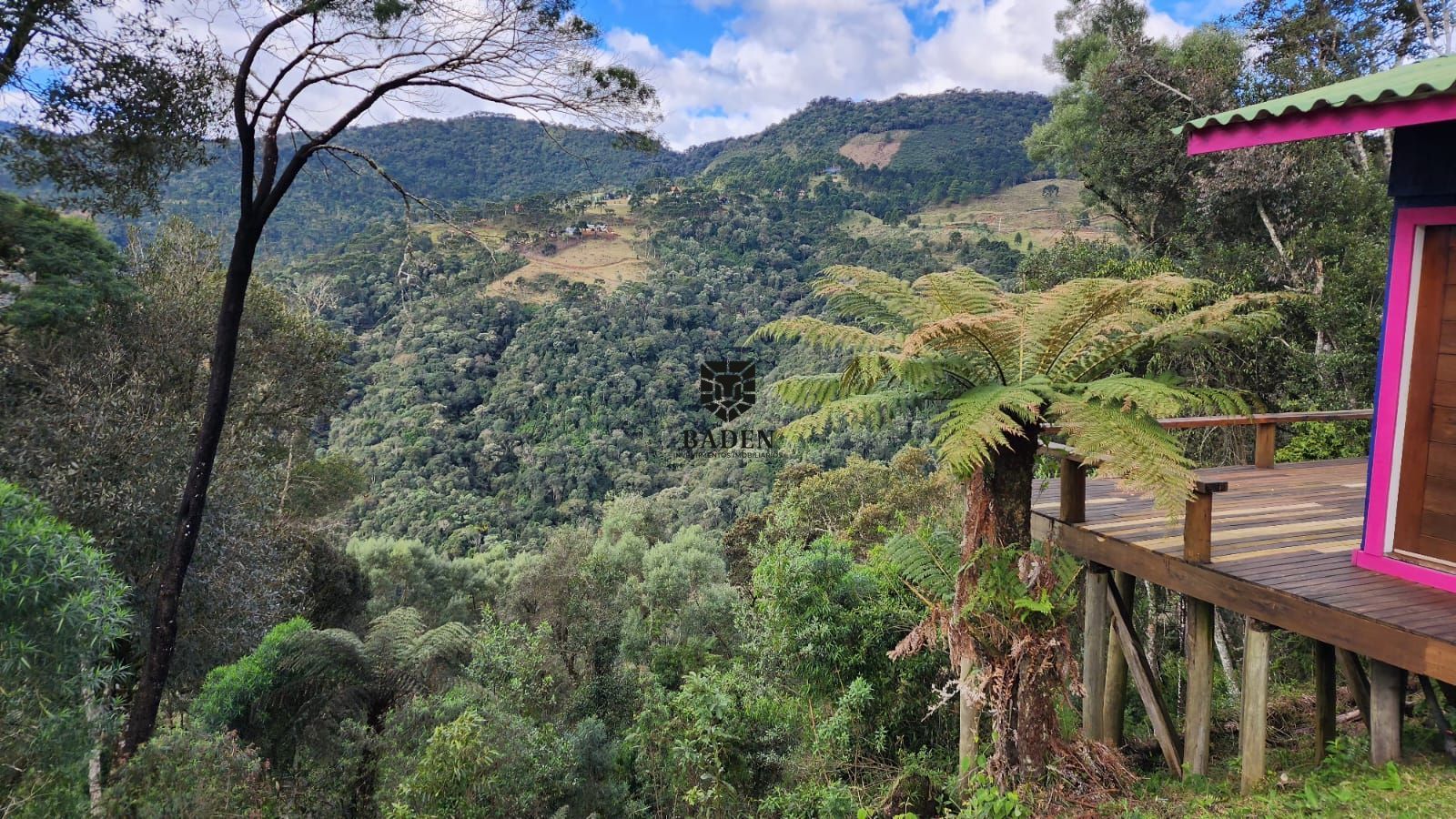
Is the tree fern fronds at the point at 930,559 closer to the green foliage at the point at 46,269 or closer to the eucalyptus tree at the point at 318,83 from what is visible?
the eucalyptus tree at the point at 318,83

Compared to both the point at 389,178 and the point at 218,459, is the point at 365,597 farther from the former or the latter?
the point at 389,178

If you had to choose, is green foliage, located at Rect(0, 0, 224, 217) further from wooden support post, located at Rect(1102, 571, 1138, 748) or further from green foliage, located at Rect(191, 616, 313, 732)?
wooden support post, located at Rect(1102, 571, 1138, 748)

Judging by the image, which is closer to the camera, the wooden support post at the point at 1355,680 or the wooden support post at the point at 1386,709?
the wooden support post at the point at 1386,709

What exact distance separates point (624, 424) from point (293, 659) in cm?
1938

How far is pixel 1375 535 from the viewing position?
3.24m

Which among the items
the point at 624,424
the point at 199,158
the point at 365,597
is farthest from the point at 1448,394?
the point at 624,424

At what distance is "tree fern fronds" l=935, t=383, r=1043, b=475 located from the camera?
2533 millimetres

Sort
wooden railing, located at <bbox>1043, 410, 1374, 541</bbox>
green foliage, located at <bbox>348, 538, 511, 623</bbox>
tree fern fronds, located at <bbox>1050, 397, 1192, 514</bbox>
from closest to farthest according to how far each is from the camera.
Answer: tree fern fronds, located at <bbox>1050, 397, 1192, 514</bbox> → wooden railing, located at <bbox>1043, 410, 1374, 541</bbox> → green foliage, located at <bbox>348, 538, 511, 623</bbox>

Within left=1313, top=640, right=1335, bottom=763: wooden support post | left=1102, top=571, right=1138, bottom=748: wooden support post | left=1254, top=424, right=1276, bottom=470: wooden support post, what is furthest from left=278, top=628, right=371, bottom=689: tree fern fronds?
left=1254, top=424, right=1276, bottom=470: wooden support post

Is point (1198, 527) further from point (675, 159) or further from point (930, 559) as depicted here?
point (675, 159)

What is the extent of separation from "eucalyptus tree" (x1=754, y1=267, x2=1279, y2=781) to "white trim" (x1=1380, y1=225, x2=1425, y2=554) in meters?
0.49

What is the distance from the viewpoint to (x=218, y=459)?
7766 millimetres

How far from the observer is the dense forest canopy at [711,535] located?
298 cm
